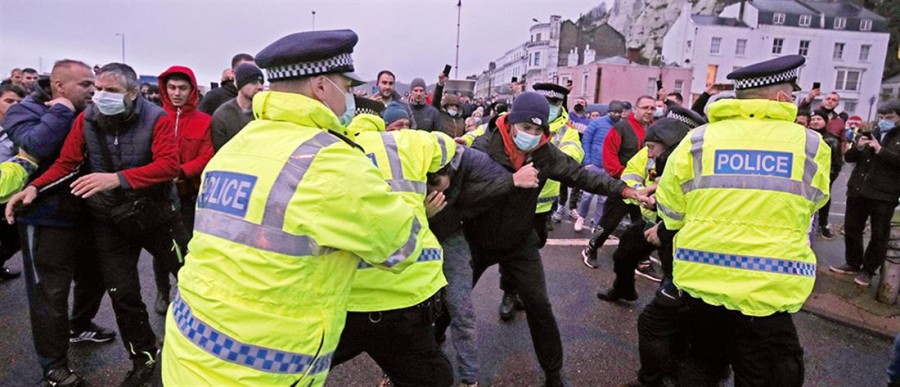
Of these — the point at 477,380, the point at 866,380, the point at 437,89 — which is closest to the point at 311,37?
the point at 477,380

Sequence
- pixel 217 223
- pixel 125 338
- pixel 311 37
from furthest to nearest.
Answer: pixel 125 338
pixel 311 37
pixel 217 223

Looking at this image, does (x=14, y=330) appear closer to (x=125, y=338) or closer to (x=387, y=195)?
(x=125, y=338)

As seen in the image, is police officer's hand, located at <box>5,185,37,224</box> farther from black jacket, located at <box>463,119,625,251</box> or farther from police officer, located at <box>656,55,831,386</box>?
police officer, located at <box>656,55,831,386</box>

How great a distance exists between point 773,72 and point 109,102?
12.6 feet

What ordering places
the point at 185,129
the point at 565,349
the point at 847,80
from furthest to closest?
1. the point at 847,80
2. the point at 185,129
3. the point at 565,349

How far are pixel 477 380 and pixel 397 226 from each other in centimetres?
216

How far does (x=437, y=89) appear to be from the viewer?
779 cm

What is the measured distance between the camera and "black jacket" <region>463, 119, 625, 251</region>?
3.42 meters

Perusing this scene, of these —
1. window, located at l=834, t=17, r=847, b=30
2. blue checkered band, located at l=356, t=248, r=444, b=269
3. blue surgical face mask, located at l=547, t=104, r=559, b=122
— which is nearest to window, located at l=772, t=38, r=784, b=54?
Result: window, located at l=834, t=17, r=847, b=30

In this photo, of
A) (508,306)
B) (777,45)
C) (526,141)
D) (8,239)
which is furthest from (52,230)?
(777,45)

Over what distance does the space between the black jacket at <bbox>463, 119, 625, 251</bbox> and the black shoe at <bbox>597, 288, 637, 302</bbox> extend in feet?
6.12

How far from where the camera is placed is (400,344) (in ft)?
7.41

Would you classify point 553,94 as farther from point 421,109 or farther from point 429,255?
point 429,255

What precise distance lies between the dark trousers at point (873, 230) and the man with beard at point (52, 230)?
767 centimetres
